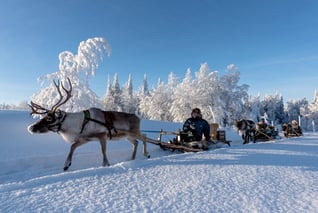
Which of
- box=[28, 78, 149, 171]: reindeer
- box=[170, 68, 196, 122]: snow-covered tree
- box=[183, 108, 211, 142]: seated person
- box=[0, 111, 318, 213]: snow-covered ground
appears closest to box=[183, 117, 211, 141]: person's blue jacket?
box=[183, 108, 211, 142]: seated person

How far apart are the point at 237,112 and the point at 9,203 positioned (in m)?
37.4

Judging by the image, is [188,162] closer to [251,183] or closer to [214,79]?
[251,183]

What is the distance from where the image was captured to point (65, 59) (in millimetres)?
18359

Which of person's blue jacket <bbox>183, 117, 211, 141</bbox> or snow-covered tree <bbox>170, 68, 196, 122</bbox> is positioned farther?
snow-covered tree <bbox>170, 68, 196, 122</bbox>

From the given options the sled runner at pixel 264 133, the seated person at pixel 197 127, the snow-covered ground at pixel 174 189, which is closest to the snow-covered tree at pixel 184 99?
A: the sled runner at pixel 264 133

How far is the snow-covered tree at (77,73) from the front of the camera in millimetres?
17609

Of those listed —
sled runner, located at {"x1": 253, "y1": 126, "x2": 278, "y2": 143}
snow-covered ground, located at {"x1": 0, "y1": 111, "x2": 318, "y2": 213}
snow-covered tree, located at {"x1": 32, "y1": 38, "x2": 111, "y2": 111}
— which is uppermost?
snow-covered tree, located at {"x1": 32, "y1": 38, "x2": 111, "y2": 111}

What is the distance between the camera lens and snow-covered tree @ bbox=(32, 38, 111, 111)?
1761cm

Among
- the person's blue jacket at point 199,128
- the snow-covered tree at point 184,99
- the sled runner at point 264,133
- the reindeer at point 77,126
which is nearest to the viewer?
the reindeer at point 77,126

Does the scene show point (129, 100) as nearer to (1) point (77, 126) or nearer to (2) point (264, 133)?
(2) point (264, 133)

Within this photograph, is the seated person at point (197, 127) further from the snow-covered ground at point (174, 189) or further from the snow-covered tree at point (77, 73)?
the snow-covered tree at point (77, 73)

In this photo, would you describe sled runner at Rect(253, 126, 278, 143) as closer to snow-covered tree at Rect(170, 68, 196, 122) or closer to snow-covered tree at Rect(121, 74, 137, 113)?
snow-covered tree at Rect(170, 68, 196, 122)

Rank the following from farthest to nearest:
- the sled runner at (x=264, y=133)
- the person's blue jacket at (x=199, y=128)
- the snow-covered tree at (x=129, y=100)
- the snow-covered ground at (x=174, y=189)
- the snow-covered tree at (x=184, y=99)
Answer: the snow-covered tree at (x=129, y=100)
the snow-covered tree at (x=184, y=99)
the sled runner at (x=264, y=133)
the person's blue jacket at (x=199, y=128)
the snow-covered ground at (x=174, y=189)

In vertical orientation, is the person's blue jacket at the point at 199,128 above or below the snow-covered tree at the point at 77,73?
below
